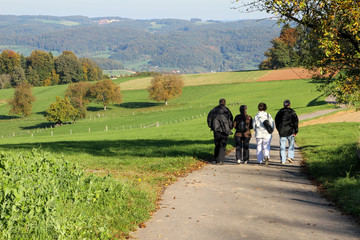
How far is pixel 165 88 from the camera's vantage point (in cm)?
9906

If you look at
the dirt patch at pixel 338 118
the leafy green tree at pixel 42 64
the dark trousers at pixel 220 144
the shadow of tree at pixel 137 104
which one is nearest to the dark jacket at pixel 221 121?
the dark trousers at pixel 220 144

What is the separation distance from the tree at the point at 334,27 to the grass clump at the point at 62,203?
6.82 metres

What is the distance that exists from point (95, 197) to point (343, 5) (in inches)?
323

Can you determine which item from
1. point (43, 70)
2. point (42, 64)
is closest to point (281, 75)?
point (42, 64)

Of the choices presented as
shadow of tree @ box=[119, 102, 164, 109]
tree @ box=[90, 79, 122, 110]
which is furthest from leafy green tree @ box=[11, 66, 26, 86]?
shadow of tree @ box=[119, 102, 164, 109]

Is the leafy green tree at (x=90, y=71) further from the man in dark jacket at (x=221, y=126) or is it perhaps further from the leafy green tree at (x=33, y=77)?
the man in dark jacket at (x=221, y=126)

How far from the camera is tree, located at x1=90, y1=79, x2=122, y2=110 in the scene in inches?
4058

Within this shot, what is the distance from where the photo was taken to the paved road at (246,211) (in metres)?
7.23

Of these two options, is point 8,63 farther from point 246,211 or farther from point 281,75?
point 246,211

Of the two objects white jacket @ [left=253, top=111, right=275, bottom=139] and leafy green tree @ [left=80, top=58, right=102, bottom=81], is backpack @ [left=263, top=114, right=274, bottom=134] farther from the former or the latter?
leafy green tree @ [left=80, top=58, right=102, bottom=81]

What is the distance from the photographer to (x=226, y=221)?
797 cm

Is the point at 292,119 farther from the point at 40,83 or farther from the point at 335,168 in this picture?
the point at 40,83

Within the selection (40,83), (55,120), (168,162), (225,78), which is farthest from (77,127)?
(40,83)

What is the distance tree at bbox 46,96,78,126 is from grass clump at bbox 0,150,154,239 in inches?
2886
